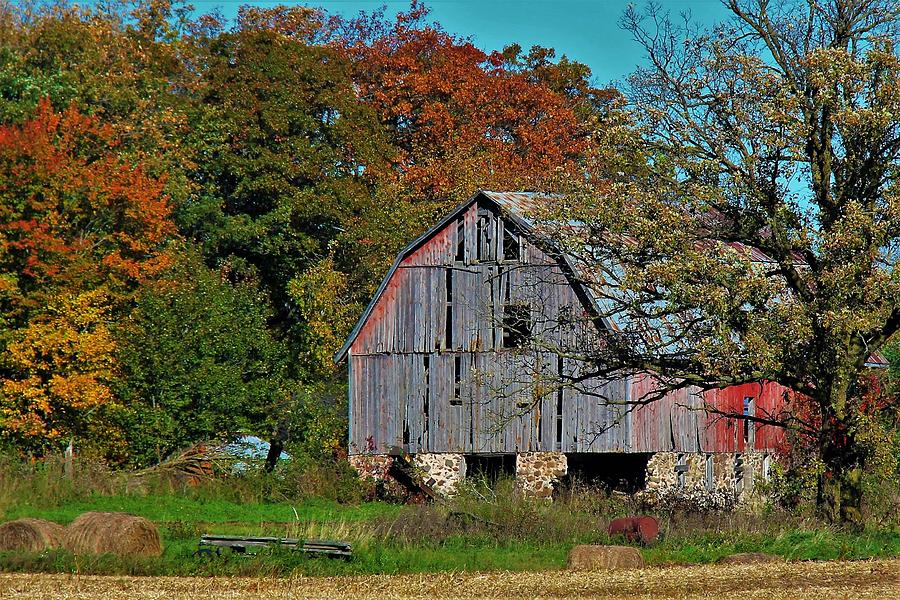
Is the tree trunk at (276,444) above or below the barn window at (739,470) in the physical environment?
above

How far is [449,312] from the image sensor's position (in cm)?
3981

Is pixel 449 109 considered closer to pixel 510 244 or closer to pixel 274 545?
pixel 510 244

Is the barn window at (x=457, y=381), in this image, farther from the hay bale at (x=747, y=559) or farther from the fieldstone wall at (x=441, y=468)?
the hay bale at (x=747, y=559)

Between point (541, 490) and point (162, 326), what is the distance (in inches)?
503

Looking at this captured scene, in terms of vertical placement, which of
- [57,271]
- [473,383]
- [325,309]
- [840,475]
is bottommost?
[840,475]

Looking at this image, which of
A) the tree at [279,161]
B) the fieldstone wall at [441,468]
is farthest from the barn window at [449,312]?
the tree at [279,161]

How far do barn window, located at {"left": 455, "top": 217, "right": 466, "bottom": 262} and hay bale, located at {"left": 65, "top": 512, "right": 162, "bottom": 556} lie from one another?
18854 millimetres

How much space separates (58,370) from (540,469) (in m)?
15.0

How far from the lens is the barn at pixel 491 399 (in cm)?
3788

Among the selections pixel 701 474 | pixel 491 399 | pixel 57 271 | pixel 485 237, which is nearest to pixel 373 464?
pixel 491 399

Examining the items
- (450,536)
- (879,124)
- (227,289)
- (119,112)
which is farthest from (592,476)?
(119,112)

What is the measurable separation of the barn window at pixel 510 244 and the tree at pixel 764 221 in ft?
38.6

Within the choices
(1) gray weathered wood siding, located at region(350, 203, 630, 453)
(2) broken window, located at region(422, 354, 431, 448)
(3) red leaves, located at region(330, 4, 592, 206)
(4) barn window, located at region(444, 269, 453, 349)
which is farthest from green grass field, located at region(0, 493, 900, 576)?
(3) red leaves, located at region(330, 4, 592, 206)

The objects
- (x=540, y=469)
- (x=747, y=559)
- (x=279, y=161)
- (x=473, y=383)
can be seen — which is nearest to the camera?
(x=747, y=559)
